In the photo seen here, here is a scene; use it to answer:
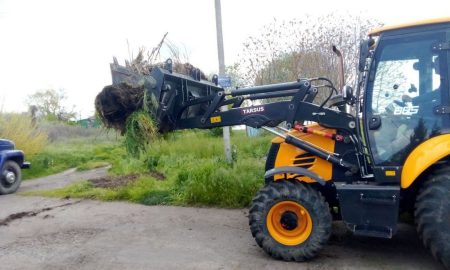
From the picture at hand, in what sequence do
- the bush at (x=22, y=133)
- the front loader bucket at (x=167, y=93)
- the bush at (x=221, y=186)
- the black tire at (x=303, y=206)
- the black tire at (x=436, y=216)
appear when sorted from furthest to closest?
the bush at (x=22, y=133), the bush at (x=221, y=186), the front loader bucket at (x=167, y=93), the black tire at (x=303, y=206), the black tire at (x=436, y=216)

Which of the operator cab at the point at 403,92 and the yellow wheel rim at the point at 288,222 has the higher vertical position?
the operator cab at the point at 403,92

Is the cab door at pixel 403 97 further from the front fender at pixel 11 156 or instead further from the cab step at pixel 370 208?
the front fender at pixel 11 156

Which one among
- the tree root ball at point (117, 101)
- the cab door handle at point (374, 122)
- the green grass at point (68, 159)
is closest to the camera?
the cab door handle at point (374, 122)

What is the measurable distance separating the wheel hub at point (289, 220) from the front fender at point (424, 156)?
1.28m

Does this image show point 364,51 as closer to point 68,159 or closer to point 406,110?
point 406,110

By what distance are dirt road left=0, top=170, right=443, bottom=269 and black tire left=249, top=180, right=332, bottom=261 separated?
15 cm

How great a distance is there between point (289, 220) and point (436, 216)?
1.60 meters

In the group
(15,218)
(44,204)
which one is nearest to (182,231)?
(15,218)

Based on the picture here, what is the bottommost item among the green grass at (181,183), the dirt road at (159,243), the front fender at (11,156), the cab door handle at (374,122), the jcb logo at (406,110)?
the dirt road at (159,243)

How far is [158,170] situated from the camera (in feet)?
37.3

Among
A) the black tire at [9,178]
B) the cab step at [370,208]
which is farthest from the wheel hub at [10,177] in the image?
the cab step at [370,208]

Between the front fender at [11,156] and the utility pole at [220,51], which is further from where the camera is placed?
the front fender at [11,156]

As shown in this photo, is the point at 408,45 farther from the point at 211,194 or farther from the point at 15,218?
the point at 15,218

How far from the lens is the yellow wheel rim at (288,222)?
5402 mm
